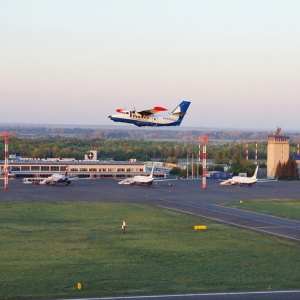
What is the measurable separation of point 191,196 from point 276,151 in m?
40.6

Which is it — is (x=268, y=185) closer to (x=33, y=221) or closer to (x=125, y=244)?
(x=33, y=221)

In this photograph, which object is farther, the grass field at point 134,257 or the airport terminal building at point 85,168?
the airport terminal building at point 85,168

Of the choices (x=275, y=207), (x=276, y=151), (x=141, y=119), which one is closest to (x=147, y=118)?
(x=141, y=119)

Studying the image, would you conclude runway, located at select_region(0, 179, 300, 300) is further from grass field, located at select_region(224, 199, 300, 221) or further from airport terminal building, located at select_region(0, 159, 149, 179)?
airport terminal building, located at select_region(0, 159, 149, 179)

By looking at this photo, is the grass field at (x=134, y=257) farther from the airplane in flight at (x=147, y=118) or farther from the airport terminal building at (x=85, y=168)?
the airport terminal building at (x=85, y=168)

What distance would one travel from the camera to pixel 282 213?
6325 cm

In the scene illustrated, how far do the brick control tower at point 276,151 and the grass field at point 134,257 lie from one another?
63.4m

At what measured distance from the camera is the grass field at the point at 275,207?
62562mm

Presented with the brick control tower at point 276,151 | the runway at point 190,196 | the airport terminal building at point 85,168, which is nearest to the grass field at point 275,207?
the runway at point 190,196

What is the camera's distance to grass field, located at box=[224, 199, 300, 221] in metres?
62.6

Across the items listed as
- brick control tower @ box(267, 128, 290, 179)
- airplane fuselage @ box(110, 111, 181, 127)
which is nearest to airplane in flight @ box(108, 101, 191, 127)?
airplane fuselage @ box(110, 111, 181, 127)

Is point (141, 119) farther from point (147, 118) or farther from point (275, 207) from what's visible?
point (275, 207)

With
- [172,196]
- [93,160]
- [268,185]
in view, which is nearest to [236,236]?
[172,196]

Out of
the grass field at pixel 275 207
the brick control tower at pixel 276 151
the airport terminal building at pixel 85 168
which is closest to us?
the grass field at pixel 275 207
